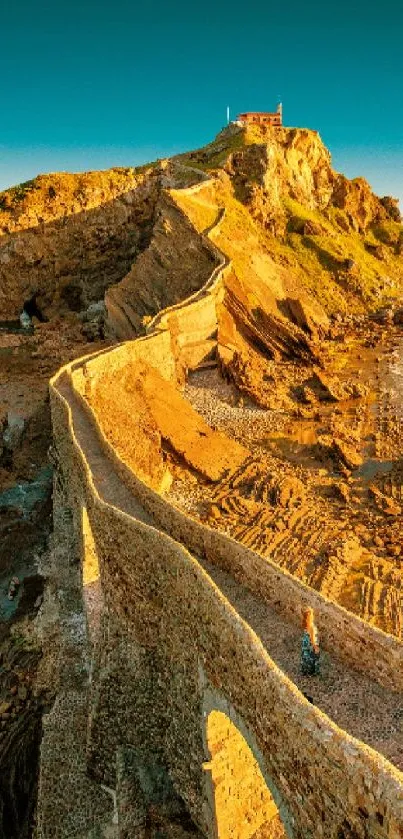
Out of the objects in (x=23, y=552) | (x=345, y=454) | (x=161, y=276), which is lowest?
(x=23, y=552)

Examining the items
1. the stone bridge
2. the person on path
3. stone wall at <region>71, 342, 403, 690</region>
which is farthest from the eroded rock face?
the person on path

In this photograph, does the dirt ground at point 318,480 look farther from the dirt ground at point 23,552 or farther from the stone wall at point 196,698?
the stone wall at point 196,698

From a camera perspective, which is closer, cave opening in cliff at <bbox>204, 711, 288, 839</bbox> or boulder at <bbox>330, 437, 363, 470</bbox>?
cave opening in cliff at <bbox>204, 711, 288, 839</bbox>

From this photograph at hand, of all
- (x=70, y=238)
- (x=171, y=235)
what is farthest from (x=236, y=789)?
(x=70, y=238)

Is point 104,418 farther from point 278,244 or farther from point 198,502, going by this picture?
point 278,244

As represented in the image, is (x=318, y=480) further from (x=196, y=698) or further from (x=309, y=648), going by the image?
(x=309, y=648)

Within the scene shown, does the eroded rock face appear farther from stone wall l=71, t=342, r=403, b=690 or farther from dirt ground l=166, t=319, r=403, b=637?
stone wall l=71, t=342, r=403, b=690
